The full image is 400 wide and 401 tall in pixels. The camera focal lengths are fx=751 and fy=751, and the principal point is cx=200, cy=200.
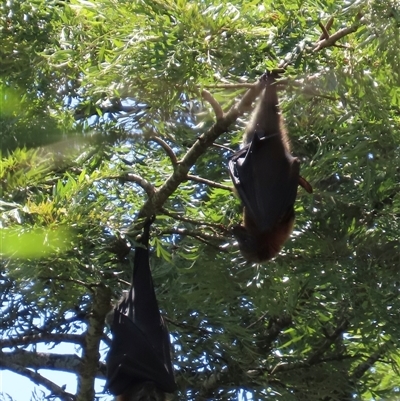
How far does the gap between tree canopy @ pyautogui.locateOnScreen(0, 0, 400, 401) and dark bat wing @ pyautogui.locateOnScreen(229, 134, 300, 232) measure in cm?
15

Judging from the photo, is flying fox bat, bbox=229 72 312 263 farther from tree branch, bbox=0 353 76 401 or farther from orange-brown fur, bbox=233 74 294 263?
tree branch, bbox=0 353 76 401

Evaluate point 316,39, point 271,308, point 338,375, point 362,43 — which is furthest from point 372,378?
point 362,43

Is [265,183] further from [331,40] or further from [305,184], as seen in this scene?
[331,40]

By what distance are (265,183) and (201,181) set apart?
25.2 inches

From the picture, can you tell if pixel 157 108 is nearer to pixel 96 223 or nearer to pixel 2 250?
pixel 96 223

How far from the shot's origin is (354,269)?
4.00 meters

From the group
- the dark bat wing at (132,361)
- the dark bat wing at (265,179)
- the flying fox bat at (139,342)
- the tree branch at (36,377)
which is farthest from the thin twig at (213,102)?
the tree branch at (36,377)

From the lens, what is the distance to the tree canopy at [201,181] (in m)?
2.80

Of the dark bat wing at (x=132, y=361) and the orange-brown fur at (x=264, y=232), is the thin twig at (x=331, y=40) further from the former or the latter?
the dark bat wing at (x=132, y=361)

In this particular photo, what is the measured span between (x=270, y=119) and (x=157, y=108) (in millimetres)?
972

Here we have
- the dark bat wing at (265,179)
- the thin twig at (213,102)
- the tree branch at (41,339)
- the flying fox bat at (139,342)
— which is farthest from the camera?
the tree branch at (41,339)

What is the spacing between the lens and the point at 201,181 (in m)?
3.63

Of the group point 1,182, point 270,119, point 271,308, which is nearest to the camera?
point 1,182

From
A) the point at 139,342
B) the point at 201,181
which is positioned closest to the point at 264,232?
the point at 201,181
